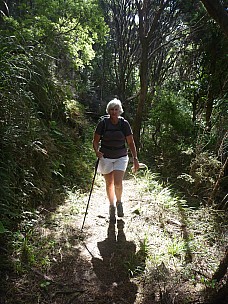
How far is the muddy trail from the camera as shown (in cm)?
260

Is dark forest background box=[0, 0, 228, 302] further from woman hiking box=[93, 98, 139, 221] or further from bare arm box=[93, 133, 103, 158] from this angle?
woman hiking box=[93, 98, 139, 221]

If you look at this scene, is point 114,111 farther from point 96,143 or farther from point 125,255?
point 125,255

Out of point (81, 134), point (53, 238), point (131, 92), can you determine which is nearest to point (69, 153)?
point (81, 134)

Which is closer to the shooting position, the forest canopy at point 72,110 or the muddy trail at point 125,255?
the muddy trail at point 125,255

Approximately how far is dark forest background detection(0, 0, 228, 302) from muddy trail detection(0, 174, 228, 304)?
488 mm

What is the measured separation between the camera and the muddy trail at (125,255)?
2.60m

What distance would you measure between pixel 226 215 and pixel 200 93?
14.5ft

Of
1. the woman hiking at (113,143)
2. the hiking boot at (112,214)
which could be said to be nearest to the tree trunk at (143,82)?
the woman hiking at (113,143)

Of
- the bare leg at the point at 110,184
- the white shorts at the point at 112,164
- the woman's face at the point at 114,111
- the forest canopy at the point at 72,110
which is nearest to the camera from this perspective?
the forest canopy at the point at 72,110

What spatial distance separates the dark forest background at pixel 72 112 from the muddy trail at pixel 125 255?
488 mm

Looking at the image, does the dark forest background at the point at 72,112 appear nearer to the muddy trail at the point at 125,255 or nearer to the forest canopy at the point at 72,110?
the forest canopy at the point at 72,110

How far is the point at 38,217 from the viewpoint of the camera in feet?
12.4

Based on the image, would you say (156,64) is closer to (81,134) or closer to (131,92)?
(131,92)

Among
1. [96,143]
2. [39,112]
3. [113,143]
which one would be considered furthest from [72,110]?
[113,143]
